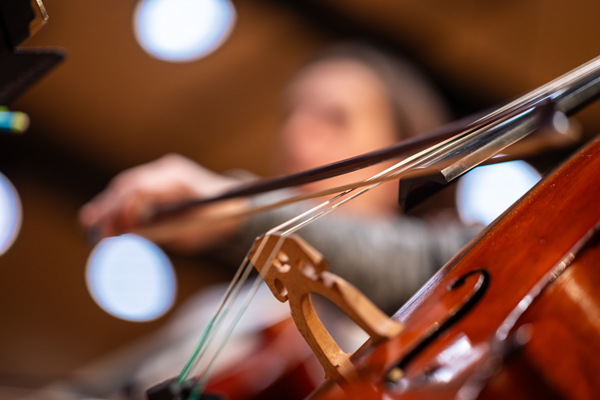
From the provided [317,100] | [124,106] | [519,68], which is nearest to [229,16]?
[124,106]

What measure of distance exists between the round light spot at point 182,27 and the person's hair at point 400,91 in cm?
65

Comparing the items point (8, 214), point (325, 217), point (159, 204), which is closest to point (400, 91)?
point (325, 217)

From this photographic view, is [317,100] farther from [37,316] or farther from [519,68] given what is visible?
[37,316]

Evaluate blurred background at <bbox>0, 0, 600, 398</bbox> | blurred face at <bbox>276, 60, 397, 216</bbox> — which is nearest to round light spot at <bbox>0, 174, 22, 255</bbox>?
blurred background at <bbox>0, 0, 600, 398</bbox>

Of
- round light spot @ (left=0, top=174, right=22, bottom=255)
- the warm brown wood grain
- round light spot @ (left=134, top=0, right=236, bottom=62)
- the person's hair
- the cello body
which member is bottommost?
the person's hair

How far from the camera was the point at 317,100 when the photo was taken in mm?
1224

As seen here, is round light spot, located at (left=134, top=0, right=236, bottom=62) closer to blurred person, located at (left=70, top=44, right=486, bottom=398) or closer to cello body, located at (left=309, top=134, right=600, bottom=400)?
blurred person, located at (left=70, top=44, right=486, bottom=398)

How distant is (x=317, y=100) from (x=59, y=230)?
1914 mm

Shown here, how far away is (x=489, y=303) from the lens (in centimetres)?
23

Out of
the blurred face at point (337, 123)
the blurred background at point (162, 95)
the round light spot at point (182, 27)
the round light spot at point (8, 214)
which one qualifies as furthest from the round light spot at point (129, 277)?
the blurred face at point (337, 123)

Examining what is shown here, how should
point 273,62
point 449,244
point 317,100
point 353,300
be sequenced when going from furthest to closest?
1. point 273,62
2. point 317,100
3. point 449,244
4. point 353,300

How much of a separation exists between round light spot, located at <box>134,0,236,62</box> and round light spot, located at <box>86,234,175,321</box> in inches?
41.0

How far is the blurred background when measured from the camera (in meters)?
1.87

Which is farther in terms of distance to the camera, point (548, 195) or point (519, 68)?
point (519, 68)
